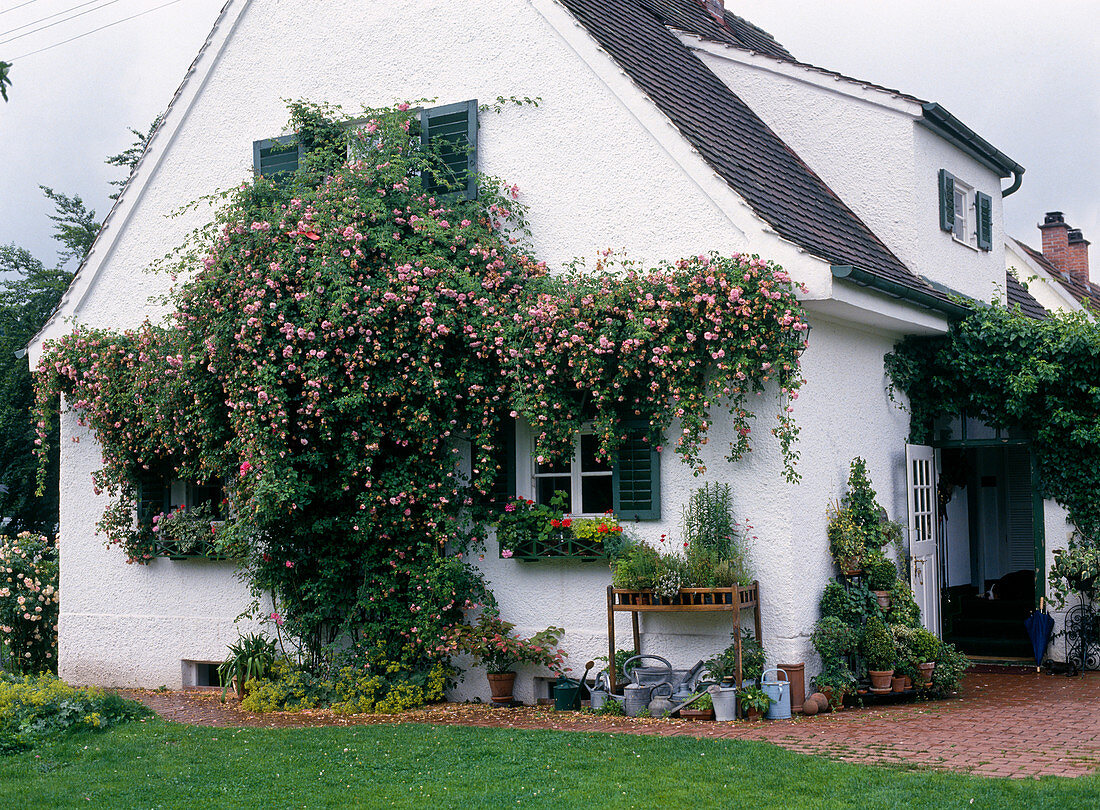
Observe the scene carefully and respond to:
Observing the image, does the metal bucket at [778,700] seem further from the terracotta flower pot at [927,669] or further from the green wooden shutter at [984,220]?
the green wooden shutter at [984,220]

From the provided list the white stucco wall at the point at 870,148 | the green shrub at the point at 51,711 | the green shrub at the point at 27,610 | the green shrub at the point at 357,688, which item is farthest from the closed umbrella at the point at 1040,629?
the green shrub at the point at 27,610

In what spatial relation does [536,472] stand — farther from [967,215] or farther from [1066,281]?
[1066,281]

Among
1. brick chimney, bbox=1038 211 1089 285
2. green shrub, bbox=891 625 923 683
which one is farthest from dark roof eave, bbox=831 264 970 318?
brick chimney, bbox=1038 211 1089 285

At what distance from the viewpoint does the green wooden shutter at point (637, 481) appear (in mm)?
10539

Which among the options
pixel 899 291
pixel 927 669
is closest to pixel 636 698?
pixel 927 669

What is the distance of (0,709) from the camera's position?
9.92m

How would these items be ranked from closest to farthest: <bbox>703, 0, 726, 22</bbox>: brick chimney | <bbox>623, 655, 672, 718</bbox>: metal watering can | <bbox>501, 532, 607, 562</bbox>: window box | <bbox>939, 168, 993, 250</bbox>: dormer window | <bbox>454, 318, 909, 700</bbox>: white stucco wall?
<bbox>623, 655, 672, 718</bbox>: metal watering can → <bbox>454, 318, 909, 700</bbox>: white stucco wall → <bbox>501, 532, 607, 562</bbox>: window box → <bbox>939, 168, 993, 250</bbox>: dormer window → <bbox>703, 0, 726, 22</bbox>: brick chimney

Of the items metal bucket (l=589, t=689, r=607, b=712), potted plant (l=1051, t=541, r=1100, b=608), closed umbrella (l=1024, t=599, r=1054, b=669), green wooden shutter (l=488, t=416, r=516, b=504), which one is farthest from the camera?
closed umbrella (l=1024, t=599, r=1054, b=669)

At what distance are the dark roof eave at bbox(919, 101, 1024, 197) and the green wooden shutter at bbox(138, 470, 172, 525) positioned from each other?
30.5 feet

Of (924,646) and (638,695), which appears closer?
(638,695)

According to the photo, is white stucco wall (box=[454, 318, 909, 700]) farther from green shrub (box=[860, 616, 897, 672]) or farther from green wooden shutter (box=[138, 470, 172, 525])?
green wooden shutter (box=[138, 470, 172, 525])

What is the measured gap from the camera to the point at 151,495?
13.2m

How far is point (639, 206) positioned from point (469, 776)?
5447mm

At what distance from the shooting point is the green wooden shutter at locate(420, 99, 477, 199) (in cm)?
1169
